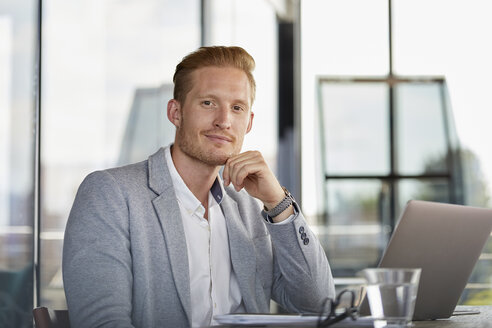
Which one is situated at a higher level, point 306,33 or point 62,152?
point 306,33

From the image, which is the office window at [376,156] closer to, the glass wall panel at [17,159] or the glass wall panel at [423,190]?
the glass wall panel at [423,190]

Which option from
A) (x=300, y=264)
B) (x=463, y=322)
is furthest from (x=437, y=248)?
(x=300, y=264)

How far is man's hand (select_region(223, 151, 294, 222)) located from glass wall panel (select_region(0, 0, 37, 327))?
1238mm

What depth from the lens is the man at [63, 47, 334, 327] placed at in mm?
1775

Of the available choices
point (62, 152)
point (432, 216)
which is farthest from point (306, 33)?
point (432, 216)

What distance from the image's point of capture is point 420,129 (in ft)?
21.9

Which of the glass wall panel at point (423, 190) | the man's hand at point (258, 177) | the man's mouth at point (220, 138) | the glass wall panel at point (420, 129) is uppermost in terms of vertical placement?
the glass wall panel at point (420, 129)

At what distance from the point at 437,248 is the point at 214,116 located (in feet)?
2.60

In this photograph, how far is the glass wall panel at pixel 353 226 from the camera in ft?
21.5

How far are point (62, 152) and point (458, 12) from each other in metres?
4.58

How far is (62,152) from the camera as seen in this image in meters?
3.28

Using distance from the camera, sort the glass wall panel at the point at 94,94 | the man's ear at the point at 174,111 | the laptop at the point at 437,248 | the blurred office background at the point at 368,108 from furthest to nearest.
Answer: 1. the blurred office background at the point at 368,108
2. the glass wall panel at the point at 94,94
3. the man's ear at the point at 174,111
4. the laptop at the point at 437,248

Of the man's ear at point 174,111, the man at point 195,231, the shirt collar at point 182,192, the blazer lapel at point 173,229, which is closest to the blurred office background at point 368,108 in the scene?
the man's ear at point 174,111

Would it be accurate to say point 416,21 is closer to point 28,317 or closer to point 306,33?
point 306,33
